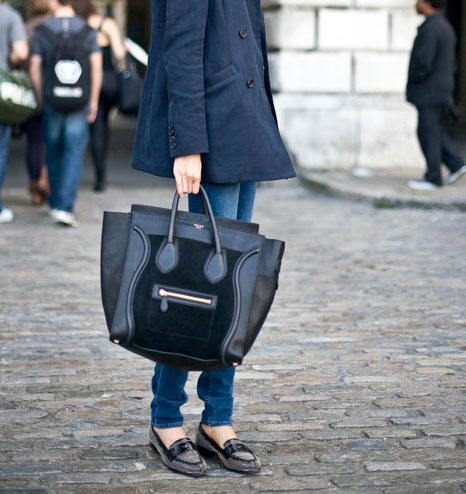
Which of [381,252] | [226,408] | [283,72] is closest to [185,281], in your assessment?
[226,408]

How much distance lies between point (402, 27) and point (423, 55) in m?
2.34

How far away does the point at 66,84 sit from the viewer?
8.39 m

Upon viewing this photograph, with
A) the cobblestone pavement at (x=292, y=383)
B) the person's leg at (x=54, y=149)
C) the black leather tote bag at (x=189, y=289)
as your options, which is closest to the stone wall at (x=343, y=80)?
the person's leg at (x=54, y=149)

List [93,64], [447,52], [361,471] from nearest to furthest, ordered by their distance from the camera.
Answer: [361,471] < [93,64] < [447,52]

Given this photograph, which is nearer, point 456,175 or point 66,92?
point 66,92

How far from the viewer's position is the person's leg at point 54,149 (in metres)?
8.59

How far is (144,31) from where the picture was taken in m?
30.9

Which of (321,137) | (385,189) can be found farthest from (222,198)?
(321,137)

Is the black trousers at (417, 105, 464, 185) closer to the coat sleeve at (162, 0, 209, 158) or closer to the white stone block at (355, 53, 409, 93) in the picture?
the white stone block at (355, 53, 409, 93)

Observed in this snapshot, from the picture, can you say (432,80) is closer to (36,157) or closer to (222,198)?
(36,157)

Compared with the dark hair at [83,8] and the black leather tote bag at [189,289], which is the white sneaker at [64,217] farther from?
the black leather tote bag at [189,289]

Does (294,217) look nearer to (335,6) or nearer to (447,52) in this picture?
(447,52)

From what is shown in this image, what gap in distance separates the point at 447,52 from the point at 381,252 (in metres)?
3.53

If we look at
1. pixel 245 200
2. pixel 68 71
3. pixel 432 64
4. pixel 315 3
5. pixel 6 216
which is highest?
pixel 315 3
